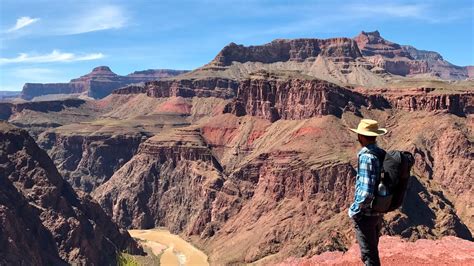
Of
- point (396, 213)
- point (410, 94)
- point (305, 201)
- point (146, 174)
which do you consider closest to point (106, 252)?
point (305, 201)

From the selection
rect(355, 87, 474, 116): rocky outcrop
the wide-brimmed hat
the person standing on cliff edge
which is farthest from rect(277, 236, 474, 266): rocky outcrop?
rect(355, 87, 474, 116): rocky outcrop

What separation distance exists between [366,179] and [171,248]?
12590 cm

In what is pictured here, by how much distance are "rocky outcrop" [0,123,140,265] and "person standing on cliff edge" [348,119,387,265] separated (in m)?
83.6

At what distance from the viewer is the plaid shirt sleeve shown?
43.3ft

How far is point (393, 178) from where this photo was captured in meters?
13.0

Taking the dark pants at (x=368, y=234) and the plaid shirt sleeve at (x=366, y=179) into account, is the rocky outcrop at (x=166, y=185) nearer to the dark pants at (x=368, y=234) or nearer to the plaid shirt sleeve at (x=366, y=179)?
the dark pants at (x=368, y=234)

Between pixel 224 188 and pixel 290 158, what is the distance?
932 inches

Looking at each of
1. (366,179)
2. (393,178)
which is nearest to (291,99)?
(366,179)

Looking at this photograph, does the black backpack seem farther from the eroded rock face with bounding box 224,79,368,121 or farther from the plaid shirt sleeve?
the eroded rock face with bounding box 224,79,368,121

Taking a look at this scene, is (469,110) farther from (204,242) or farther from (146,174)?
(146,174)

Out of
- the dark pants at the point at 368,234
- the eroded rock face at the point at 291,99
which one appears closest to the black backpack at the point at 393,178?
the dark pants at the point at 368,234

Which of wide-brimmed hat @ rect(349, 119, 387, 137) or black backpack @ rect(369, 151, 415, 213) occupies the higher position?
wide-brimmed hat @ rect(349, 119, 387, 137)

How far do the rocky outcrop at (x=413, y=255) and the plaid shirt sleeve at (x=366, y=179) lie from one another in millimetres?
10883

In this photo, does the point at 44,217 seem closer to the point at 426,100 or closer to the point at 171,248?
the point at 171,248
